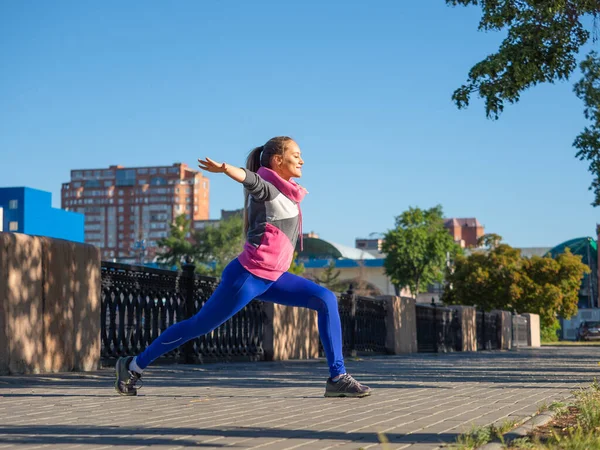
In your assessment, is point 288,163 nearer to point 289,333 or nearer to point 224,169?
point 224,169

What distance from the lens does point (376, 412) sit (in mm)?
6371

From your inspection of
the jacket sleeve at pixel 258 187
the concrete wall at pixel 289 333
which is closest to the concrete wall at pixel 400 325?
the concrete wall at pixel 289 333

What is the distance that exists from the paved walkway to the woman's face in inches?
63.7

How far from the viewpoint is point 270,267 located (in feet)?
22.3

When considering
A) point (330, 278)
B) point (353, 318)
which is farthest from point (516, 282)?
point (330, 278)

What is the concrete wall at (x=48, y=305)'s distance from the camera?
1020cm

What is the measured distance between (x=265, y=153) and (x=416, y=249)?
209 feet

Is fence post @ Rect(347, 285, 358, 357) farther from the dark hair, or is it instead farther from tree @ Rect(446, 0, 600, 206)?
the dark hair

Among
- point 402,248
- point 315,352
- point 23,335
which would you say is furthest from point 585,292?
point 23,335

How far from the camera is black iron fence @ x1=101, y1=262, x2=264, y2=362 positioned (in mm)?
12633

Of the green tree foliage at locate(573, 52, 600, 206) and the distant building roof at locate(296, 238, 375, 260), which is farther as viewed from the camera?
the distant building roof at locate(296, 238, 375, 260)

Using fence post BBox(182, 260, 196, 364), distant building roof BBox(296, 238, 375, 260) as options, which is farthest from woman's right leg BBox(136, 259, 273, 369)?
distant building roof BBox(296, 238, 375, 260)

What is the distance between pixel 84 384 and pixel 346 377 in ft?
9.98

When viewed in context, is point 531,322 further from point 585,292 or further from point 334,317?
point 585,292
